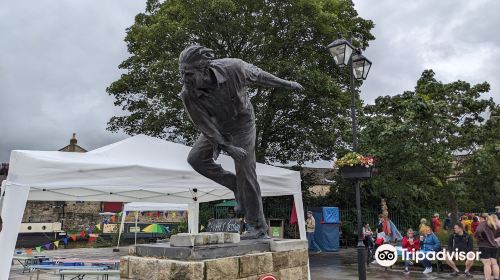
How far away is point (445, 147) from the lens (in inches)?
507

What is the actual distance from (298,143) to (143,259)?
14.3 metres

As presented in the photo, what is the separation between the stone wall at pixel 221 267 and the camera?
3.37m

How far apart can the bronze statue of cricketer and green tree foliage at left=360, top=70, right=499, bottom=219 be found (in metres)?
9.14

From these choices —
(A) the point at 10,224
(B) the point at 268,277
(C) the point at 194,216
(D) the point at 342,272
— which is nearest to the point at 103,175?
(A) the point at 10,224

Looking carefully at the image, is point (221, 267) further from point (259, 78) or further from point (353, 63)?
point (353, 63)

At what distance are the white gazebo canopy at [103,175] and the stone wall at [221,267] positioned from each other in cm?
390

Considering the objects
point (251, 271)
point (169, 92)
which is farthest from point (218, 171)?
point (169, 92)

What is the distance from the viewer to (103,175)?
7.71m

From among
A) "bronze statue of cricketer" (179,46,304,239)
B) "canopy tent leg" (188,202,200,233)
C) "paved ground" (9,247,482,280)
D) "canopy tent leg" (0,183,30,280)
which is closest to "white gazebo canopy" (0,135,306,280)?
"canopy tent leg" (0,183,30,280)

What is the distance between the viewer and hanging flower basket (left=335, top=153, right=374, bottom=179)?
7.54 metres

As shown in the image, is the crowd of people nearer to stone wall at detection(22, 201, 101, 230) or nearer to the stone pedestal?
the stone pedestal

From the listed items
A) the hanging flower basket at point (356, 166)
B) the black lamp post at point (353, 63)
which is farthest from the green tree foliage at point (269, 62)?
the hanging flower basket at point (356, 166)

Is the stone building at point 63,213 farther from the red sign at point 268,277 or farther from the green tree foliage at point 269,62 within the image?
the red sign at point 268,277

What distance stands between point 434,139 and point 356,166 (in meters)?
6.39
